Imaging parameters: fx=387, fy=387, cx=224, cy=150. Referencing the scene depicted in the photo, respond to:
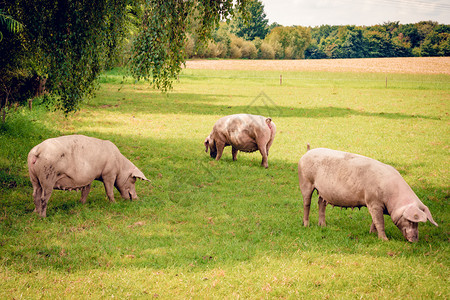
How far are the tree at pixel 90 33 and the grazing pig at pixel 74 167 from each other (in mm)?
2227

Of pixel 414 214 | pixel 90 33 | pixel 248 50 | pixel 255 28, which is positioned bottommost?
pixel 414 214

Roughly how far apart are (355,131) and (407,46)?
72.1 meters

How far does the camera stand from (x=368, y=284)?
5934 mm

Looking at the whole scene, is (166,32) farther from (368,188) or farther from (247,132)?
(368,188)

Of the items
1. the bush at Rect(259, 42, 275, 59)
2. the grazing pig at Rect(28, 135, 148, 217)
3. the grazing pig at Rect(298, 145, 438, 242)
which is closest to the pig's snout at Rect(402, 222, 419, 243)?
the grazing pig at Rect(298, 145, 438, 242)

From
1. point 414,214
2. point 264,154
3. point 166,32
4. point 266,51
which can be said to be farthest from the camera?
point 266,51

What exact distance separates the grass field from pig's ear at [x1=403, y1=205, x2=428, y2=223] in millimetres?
675

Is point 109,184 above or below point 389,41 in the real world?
below

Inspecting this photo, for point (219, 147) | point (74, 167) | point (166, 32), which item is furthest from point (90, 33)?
point (219, 147)

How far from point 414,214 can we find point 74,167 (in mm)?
6799

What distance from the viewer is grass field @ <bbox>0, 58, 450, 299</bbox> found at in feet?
19.2

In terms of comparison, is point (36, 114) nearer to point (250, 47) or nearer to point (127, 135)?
point (127, 135)

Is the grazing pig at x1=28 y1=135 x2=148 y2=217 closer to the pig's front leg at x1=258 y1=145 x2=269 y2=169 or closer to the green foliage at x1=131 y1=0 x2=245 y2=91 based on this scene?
the green foliage at x1=131 y1=0 x2=245 y2=91

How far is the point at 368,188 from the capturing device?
23.3 feet
